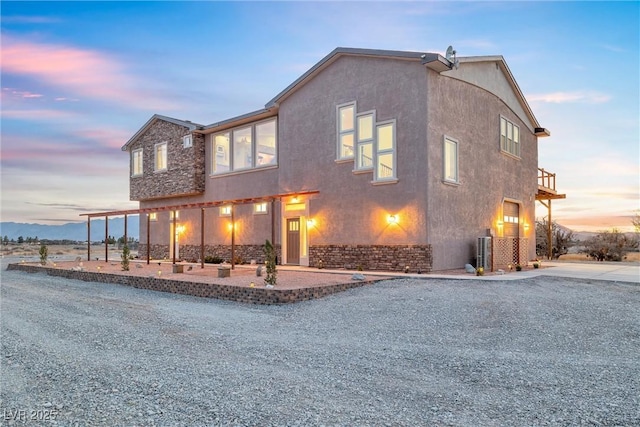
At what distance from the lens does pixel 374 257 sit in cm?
1393

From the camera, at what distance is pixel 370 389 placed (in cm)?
438

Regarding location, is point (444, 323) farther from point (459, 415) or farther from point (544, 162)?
point (544, 162)

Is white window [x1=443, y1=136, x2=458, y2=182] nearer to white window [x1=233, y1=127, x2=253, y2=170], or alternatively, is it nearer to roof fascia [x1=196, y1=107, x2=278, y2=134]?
roof fascia [x1=196, y1=107, x2=278, y2=134]

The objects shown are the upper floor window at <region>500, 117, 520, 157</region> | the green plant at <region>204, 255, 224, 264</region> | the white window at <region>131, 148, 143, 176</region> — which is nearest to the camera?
the upper floor window at <region>500, 117, 520, 157</region>

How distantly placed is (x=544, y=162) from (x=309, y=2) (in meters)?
16.0

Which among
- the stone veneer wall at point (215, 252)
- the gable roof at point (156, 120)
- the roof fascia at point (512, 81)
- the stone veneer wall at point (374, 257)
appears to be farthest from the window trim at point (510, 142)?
the gable roof at point (156, 120)

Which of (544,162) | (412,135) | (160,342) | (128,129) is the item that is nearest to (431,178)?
→ (412,135)

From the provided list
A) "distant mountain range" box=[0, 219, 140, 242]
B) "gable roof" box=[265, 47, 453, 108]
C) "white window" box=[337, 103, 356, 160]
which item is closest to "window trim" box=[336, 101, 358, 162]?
"white window" box=[337, 103, 356, 160]

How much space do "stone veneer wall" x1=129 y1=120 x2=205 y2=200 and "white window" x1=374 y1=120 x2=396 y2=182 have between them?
10.0m

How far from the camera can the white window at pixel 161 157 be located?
74.0 ft

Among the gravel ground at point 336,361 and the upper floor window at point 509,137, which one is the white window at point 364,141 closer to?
the gravel ground at point 336,361

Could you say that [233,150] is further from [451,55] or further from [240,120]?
[451,55]

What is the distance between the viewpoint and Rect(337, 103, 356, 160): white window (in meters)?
14.9

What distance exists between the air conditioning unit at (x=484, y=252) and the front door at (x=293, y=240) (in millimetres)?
6438
